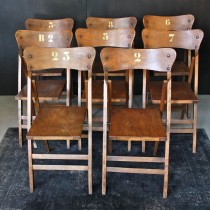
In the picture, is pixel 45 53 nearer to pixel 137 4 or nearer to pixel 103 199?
pixel 103 199

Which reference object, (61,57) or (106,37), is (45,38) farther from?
(61,57)

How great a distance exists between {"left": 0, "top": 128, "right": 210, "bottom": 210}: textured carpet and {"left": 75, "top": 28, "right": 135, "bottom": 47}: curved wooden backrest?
36.3 inches

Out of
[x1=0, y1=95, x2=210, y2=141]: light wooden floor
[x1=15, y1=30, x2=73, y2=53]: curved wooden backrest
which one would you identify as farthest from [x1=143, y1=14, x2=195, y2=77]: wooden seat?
[x1=15, y1=30, x2=73, y2=53]: curved wooden backrest

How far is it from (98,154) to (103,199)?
628 mm

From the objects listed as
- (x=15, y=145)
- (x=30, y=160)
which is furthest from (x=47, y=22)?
(x=30, y=160)

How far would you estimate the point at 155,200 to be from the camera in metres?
2.54

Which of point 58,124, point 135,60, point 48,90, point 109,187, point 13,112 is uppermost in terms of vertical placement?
point 135,60

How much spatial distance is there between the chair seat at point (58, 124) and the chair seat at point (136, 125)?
24 cm

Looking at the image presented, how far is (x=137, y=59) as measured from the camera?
256 centimetres

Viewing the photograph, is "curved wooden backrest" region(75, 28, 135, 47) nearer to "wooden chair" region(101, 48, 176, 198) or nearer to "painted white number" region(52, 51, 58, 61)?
"wooden chair" region(101, 48, 176, 198)

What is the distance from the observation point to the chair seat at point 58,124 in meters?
2.43

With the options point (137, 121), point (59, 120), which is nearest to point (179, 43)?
point (137, 121)

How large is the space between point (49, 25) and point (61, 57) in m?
1.39

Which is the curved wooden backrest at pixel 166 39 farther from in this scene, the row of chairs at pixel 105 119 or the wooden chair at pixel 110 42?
the row of chairs at pixel 105 119
